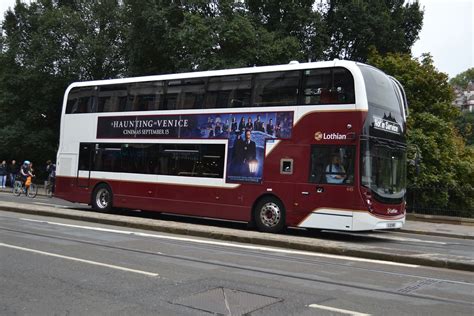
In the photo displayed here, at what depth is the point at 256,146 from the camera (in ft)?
46.8

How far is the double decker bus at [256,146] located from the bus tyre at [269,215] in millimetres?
29

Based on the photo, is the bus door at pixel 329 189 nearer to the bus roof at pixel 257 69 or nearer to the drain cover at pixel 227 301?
the bus roof at pixel 257 69

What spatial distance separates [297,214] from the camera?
13.2 meters

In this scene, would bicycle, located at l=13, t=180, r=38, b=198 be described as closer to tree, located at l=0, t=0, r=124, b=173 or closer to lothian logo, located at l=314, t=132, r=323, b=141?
tree, located at l=0, t=0, r=124, b=173

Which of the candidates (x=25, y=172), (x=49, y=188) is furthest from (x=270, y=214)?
(x=49, y=188)

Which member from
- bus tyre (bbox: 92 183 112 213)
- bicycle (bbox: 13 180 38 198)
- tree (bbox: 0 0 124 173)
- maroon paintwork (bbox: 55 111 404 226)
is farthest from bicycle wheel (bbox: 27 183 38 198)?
maroon paintwork (bbox: 55 111 404 226)

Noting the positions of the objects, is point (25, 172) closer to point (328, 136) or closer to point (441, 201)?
point (328, 136)

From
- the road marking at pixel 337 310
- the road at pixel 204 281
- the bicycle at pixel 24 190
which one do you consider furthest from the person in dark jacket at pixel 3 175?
the road marking at pixel 337 310

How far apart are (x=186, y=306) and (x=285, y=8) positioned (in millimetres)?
27062

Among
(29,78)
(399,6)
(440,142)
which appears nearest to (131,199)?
(440,142)

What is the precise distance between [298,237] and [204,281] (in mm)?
5425

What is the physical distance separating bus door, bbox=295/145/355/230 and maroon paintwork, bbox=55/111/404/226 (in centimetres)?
2

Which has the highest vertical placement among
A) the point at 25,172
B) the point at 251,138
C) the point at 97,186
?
the point at 251,138

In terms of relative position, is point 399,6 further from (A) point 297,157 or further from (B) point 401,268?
(B) point 401,268
